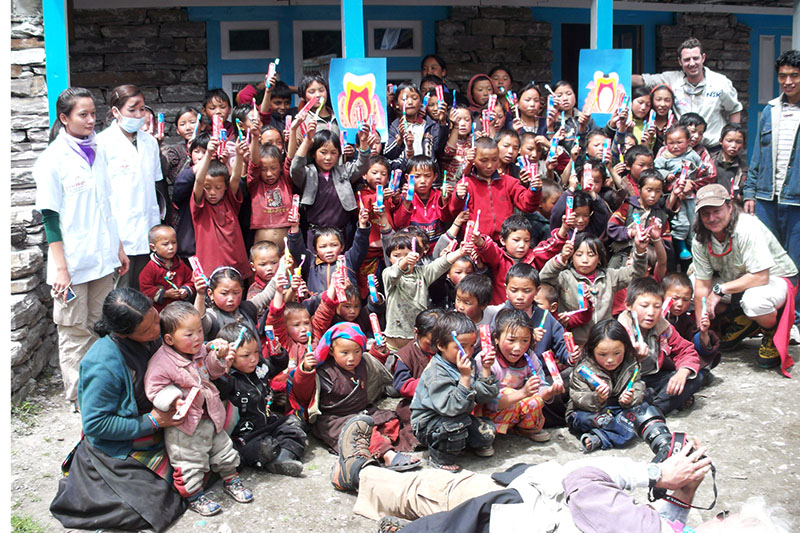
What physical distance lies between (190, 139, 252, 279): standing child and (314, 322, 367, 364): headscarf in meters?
1.20

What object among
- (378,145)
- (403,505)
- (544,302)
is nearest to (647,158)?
(544,302)

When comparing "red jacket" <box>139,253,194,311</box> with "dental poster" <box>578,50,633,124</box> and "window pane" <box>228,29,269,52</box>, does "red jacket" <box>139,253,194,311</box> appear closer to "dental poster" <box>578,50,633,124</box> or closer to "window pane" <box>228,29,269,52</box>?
"window pane" <box>228,29,269,52</box>

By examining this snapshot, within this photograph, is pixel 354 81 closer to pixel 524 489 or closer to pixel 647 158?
pixel 647 158

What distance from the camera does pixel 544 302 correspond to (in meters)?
4.87

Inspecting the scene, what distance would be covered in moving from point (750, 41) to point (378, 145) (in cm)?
602

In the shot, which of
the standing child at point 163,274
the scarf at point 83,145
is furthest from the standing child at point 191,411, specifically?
the scarf at point 83,145

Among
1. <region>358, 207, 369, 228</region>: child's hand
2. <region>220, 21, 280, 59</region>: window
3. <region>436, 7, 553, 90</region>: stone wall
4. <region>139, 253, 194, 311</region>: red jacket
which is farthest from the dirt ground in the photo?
<region>436, 7, 553, 90</region>: stone wall

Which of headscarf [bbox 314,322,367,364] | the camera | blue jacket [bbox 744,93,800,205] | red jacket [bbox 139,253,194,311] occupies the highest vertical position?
blue jacket [bbox 744,93,800,205]

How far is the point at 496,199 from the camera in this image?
552 centimetres

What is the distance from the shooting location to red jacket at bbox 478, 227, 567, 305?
5117 mm

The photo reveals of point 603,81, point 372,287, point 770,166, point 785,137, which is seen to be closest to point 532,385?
point 372,287

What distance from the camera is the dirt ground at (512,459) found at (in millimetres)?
3582

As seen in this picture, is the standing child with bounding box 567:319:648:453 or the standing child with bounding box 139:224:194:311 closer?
the standing child with bounding box 567:319:648:453

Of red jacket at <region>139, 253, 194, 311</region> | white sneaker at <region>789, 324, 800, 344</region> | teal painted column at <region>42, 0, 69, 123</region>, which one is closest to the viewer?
red jacket at <region>139, 253, 194, 311</region>
